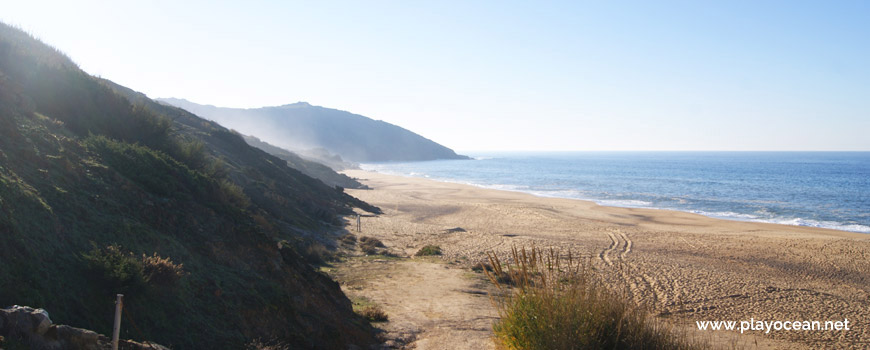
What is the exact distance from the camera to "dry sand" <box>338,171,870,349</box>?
855 centimetres

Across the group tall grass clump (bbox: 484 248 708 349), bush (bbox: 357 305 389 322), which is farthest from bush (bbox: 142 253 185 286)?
tall grass clump (bbox: 484 248 708 349)

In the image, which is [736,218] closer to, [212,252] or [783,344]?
[783,344]

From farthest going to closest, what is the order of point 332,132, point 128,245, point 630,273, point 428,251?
point 332,132
point 428,251
point 630,273
point 128,245

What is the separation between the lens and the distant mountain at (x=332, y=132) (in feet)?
488

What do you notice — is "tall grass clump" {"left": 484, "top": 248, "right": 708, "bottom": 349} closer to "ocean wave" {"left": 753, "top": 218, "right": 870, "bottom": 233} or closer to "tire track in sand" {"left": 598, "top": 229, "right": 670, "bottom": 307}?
"tire track in sand" {"left": 598, "top": 229, "right": 670, "bottom": 307}

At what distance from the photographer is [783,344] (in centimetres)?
823

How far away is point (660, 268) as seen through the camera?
46.1 ft

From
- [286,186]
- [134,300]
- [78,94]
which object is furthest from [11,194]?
[286,186]

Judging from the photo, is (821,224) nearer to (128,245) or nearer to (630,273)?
(630,273)

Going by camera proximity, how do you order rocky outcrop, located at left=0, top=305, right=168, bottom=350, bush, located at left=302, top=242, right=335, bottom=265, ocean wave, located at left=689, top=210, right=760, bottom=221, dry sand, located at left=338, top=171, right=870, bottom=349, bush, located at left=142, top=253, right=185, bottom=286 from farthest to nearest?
ocean wave, located at left=689, top=210, right=760, bottom=221, bush, located at left=302, top=242, right=335, bottom=265, dry sand, located at left=338, top=171, right=870, bottom=349, bush, located at left=142, top=253, right=185, bottom=286, rocky outcrop, located at left=0, top=305, right=168, bottom=350

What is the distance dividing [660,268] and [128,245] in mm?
13707

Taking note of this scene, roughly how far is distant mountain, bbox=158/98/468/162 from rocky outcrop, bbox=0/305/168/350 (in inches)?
5582

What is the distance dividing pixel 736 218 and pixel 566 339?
98.0 ft

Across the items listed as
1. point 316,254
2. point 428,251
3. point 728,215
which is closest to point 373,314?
point 316,254
